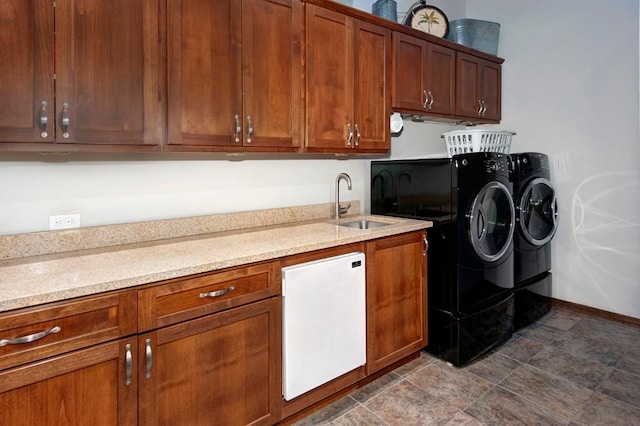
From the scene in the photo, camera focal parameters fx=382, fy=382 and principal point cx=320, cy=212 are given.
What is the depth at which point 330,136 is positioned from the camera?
7.73ft

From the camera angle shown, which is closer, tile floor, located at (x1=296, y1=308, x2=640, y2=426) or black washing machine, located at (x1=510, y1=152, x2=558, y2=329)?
tile floor, located at (x1=296, y1=308, x2=640, y2=426)

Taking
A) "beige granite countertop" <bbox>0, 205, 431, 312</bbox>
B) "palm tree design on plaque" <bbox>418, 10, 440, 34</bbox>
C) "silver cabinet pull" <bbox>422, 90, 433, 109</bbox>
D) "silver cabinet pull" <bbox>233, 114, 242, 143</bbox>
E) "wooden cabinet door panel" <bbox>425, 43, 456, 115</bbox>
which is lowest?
"beige granite countertop" <bbox>0, 205, 431, 312</bbox>

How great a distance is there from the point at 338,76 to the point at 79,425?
210 centimetres

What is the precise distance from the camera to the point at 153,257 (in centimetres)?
163

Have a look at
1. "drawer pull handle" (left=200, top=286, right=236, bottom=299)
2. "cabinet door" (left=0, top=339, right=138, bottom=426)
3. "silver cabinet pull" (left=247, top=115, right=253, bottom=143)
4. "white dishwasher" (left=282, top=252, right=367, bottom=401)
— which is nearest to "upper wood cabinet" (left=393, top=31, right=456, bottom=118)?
"silver cabinet pull" (left=247, top=115, right=253, bottom=143)

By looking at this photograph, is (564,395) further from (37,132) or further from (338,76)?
(37,132)

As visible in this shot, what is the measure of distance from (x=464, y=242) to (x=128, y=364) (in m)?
1.96

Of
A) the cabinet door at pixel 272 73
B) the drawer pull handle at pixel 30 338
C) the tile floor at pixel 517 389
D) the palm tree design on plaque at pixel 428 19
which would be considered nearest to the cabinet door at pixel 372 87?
the cabinet door at pixel 272 73

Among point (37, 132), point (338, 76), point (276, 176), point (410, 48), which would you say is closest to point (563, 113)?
point (410, 48)

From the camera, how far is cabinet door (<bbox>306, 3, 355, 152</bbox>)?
2240 mm

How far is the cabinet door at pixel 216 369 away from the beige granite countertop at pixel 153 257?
223 mm

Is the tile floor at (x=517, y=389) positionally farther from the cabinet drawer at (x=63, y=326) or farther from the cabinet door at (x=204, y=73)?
the cabinet door at (x=204, y=73)

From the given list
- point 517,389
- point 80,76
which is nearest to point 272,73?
point 80,76

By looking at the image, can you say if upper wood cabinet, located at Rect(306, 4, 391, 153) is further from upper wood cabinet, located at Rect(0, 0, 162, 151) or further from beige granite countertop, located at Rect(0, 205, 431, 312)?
upper wood cabinet, located at Rect(0, 0, 162, 151)
